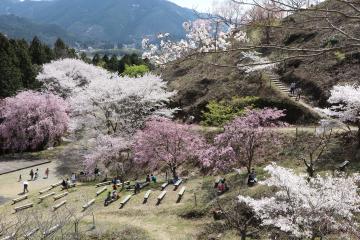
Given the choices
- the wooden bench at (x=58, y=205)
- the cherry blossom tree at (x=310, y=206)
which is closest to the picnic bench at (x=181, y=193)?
the wooden bench at (x=58, y=205)

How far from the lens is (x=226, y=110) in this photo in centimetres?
3478

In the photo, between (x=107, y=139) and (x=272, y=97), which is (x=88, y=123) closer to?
(x=107, y=139)

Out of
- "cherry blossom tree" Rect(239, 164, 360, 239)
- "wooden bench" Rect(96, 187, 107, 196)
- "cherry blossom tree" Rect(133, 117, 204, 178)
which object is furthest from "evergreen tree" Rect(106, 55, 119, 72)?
"cherry blossom tree" Rect(239, 164, 360, 239)

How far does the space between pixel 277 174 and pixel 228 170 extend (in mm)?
12518

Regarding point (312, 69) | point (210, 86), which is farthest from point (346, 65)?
point (210, 86)

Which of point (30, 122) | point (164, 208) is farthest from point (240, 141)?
point (30, 122)

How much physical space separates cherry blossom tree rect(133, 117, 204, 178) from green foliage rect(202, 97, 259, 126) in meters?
2.89

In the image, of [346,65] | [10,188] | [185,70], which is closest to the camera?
[10,188]

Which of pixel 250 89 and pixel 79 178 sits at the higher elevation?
pixel 250 89

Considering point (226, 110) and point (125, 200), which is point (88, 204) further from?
point (226, 110)

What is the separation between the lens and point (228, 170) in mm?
29562

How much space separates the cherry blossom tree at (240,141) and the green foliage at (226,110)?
3.50m

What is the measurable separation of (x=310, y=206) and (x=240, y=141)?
1315cm

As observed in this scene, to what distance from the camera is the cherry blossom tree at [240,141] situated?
2783cm
